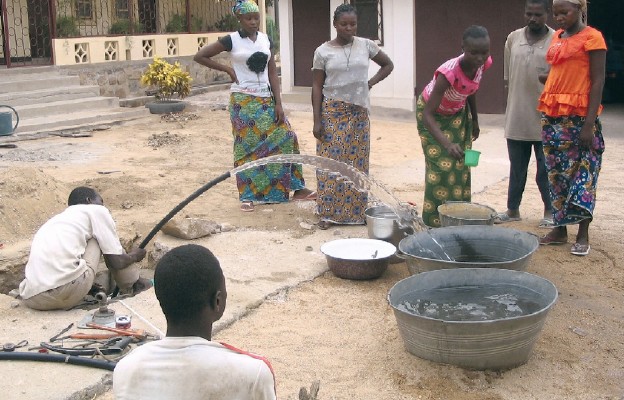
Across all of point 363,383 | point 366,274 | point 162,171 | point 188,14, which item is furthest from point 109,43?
point 363,383

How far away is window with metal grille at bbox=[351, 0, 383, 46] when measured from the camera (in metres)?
14.4

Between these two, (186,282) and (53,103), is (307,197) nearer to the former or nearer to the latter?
(186,282)

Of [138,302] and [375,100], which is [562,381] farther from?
[375,100]

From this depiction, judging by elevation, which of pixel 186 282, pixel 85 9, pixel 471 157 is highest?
pixel 85 9

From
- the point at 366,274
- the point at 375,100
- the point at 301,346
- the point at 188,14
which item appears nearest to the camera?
the point at 301,346

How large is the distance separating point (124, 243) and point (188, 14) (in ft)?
46.2

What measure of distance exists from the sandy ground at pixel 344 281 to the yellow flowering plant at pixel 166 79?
3.63 m

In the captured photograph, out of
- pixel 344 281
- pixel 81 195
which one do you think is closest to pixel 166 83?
pixel 344 281

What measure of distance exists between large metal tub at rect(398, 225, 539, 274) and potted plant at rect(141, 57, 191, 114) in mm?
10610

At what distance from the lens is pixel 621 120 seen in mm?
12977

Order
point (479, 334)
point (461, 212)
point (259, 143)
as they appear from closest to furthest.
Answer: point (479, 334) → point (461, 212) → point (259, 143)

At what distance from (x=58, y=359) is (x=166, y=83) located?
11322 mm

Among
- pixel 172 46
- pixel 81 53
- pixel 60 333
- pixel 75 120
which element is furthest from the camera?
pixel 172 46

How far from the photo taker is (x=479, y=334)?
374 cm
